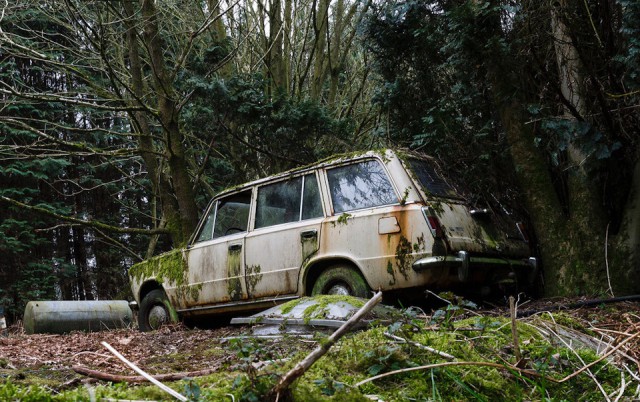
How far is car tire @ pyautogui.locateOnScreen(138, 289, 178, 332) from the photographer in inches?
308

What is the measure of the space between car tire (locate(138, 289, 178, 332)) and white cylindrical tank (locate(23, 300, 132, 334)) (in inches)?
50.0

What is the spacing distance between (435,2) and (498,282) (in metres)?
3.82

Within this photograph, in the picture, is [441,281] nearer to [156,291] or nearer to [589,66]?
[589,66]

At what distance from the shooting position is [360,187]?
594 cm

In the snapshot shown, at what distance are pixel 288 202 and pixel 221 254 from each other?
1191mm

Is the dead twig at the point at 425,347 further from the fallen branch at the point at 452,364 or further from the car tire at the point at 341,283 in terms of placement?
the car tire at the point at 341,283

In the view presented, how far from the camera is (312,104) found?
32.7 feet

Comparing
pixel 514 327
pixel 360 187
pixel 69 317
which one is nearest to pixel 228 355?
pixel 514 327

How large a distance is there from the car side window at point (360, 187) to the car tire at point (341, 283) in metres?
0.63

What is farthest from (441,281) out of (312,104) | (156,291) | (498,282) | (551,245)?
(312,104)

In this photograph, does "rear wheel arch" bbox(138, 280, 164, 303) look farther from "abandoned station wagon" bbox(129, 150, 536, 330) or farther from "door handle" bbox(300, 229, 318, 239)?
"door handle" bbox(300, 229, 318, 239)

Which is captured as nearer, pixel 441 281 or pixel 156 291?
pixel 441 281

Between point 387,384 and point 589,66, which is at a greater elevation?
point 589,66

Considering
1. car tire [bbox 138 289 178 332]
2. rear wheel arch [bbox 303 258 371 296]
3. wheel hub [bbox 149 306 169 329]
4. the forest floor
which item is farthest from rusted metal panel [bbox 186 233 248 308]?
the forest floor
